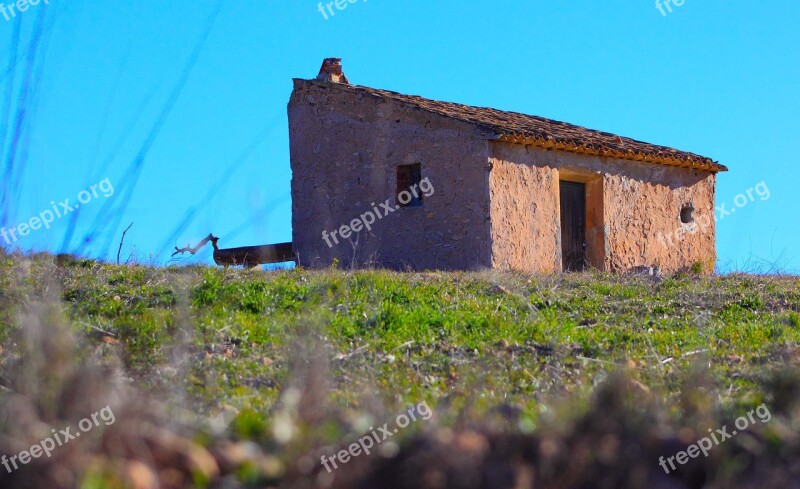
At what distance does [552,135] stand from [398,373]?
30.3 ft

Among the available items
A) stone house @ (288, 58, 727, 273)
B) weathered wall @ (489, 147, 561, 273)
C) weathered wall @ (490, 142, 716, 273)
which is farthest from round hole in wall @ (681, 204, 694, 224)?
weathered wall @ (489, 147, 561, 273)

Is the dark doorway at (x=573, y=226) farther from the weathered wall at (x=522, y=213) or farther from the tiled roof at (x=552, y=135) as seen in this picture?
the tiled roof at (x=552, y=135)

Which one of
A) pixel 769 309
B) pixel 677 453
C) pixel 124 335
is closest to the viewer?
pixel 677 453

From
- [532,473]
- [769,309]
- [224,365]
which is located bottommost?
[532,473]

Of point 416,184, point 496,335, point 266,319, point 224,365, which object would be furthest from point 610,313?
point 416,184

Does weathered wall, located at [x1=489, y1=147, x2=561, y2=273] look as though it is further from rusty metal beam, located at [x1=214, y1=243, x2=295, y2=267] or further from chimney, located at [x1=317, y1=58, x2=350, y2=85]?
rusty metal beam, located at [x1=214, y1=243, x2=295, y2=267]

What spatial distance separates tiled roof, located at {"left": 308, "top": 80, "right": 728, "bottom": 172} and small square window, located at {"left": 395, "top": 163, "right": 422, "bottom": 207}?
104cm

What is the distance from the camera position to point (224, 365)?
650cm

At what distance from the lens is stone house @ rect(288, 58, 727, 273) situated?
14102 mm

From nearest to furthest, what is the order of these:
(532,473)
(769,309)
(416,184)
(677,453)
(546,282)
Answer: (532,473)
(677,453)
(769,309)
(546,282)
(416,184)

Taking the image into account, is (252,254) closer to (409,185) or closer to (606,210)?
(409,185)

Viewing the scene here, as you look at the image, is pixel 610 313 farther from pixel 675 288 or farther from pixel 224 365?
pixel 224 365

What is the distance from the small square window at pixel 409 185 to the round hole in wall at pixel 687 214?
609 cm

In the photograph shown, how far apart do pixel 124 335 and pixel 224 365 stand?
44.7 inches
